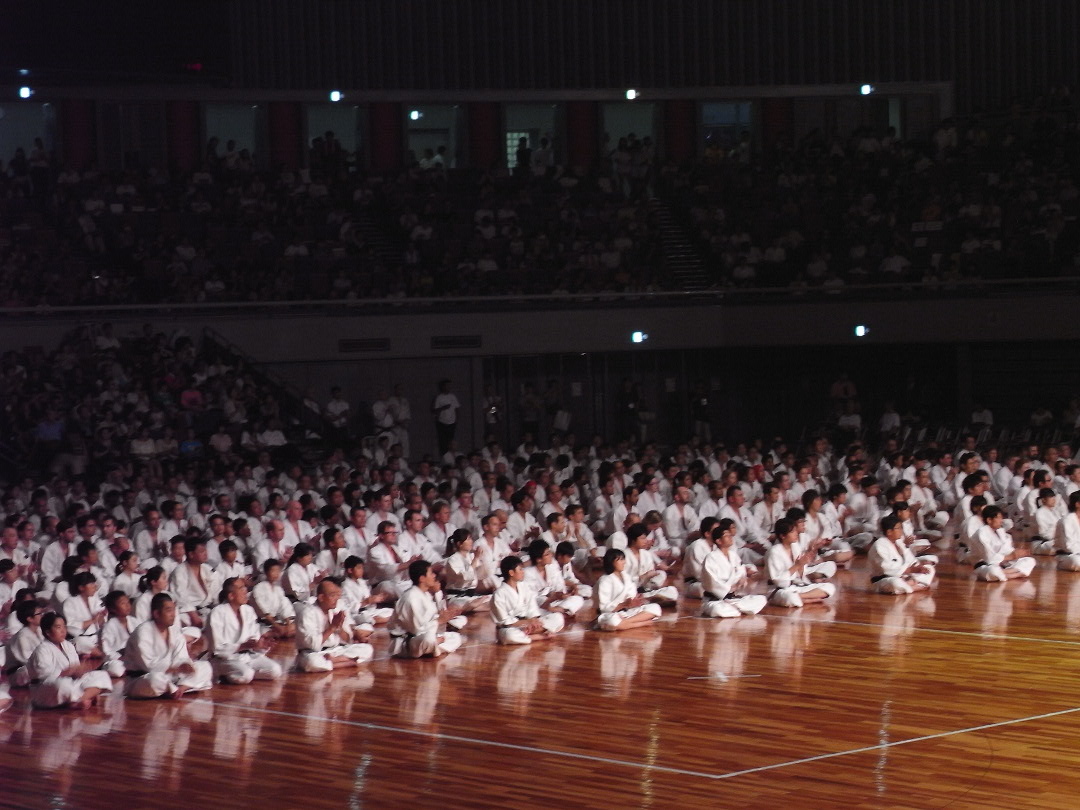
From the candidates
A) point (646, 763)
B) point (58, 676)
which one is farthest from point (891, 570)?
point (58, 676)

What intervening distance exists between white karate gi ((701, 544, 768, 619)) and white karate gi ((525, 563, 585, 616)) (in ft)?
3.41

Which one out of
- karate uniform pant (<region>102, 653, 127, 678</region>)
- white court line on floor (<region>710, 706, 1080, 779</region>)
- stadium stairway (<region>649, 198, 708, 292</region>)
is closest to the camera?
white court line on floor (<region>710, 706, 1080, 779</region>)

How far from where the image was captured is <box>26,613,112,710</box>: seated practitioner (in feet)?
33.4

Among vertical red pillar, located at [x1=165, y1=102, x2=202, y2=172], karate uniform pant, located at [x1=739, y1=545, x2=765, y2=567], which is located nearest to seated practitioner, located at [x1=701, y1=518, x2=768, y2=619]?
karate uniform pant, located at [x1=739, y1=545, x2=765, y2=567]

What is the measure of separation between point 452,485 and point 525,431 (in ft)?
23.6

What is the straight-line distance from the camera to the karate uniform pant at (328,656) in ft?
36.5

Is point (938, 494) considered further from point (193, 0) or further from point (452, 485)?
point (193, 0)

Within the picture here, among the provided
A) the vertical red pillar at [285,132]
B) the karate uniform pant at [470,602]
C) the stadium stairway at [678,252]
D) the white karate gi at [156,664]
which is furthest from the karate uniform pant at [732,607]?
the vertical red pillar at [285,132]

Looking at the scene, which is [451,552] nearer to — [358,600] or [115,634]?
[358,600]

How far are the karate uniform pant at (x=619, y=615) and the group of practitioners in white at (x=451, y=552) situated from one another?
22 mm

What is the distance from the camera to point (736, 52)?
2983cm

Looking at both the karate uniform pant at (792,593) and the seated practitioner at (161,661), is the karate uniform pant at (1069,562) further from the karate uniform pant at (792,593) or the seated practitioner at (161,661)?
the seated practitioner at (161,661)

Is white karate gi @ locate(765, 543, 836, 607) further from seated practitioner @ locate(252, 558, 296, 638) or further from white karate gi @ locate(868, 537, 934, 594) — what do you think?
seated practitioner @ locate(252, 558, 296, 638)

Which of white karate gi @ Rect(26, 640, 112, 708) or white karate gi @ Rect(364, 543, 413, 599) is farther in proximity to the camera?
white karate gi @ Rect(364, 543, 413, 599)
